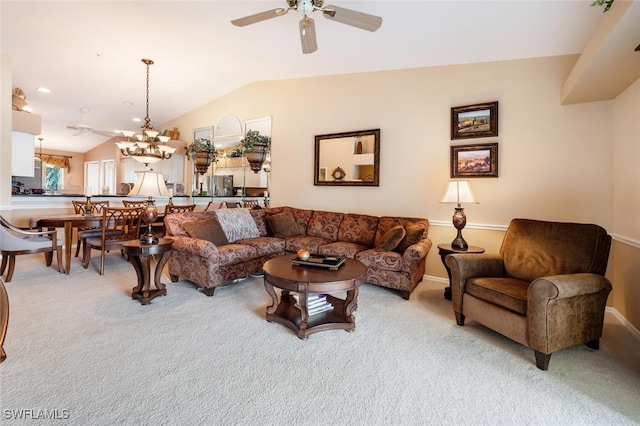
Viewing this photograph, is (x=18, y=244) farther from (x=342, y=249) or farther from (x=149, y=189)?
(x=342, y=249)

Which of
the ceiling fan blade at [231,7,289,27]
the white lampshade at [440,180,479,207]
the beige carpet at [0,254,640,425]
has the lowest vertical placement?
the beige carpet at [0,254,640,425]

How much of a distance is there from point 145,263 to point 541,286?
135 inches

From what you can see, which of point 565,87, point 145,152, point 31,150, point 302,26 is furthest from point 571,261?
point 31,150

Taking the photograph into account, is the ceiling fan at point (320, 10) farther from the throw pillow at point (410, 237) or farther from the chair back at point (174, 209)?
the chair back at point (174, 209)

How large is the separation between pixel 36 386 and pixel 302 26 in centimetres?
308

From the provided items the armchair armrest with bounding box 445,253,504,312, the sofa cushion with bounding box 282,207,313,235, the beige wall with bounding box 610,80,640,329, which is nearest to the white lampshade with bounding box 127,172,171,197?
the sofa cushion with bounding box 282,207,313,235

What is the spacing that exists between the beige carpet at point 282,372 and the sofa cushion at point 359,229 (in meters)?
1.31

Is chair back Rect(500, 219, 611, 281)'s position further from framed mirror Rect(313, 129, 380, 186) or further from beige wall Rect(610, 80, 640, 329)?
framed mirror Rect(313, 129, 380, 186)

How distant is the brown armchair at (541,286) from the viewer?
200cm

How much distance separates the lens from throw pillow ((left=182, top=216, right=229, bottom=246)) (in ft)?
11.8

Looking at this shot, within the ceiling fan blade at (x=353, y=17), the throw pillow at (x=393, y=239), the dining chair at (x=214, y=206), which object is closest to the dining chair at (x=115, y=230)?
the dining chair at (x=214, y=206)

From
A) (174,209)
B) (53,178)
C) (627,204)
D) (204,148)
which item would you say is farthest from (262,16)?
(53,178)

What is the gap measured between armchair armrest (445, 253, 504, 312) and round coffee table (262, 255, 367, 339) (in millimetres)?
824

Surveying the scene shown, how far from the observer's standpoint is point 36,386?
1.70 m
